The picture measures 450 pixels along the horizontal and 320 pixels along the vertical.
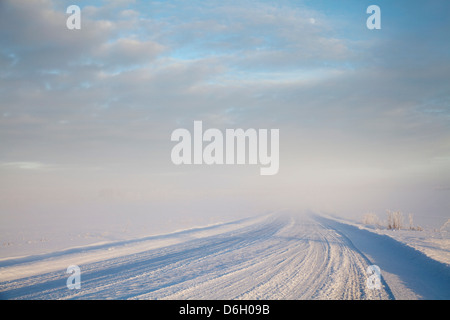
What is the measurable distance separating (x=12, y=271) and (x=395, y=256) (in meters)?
12.7

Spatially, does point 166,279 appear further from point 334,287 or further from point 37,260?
point 37,260

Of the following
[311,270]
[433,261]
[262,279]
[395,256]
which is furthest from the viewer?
[395,256]

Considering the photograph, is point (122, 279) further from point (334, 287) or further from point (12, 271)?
point (334, 287)

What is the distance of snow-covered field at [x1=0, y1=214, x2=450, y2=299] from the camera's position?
198 inches

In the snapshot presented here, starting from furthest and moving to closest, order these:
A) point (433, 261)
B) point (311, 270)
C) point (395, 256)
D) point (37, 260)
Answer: point (395, 256)
point (37, 260)
point (433, 261)
point (311, 270)

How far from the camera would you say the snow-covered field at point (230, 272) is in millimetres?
5031

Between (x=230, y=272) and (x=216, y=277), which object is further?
(x=230, y=272)

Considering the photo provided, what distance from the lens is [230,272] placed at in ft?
21.3

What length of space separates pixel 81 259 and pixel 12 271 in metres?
1.79

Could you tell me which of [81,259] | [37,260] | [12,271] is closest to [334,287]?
[81,259]

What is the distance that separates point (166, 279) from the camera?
19.4 ft
